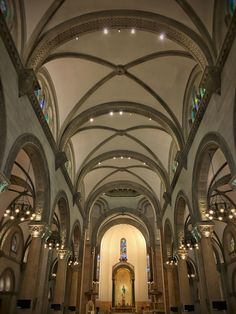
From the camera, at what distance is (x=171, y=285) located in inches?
754

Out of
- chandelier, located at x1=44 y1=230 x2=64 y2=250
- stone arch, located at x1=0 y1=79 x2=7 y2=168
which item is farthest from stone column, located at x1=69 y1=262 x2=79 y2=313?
stone arch, located at x1=0 y1=79 x2=7 y2=168

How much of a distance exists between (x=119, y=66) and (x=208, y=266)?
10.2 metres

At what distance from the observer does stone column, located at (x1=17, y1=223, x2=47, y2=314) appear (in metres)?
10.4

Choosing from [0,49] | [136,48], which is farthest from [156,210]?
[0,49]

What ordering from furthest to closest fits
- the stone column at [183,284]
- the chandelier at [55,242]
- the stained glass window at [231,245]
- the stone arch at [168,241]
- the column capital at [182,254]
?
the stained glass window at [231,245] → the stone arch at [168,241] → the column capital at [182,254] → the chandelier at [55,242] → the stone column at [183,284]

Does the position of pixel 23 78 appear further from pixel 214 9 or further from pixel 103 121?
pixel 103 121

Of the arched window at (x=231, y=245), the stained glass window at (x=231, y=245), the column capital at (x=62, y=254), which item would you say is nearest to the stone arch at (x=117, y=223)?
the arched window at (x=231, y=245)

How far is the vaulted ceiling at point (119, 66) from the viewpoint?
33.2 ft

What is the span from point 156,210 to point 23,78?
17607 millimetres

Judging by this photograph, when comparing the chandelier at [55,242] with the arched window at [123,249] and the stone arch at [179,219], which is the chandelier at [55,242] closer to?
the stone arch at [179,219]

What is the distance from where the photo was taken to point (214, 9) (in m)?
9.57

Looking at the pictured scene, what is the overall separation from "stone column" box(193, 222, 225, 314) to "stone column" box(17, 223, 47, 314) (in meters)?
6.92

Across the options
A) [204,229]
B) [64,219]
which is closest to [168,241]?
[64,219]

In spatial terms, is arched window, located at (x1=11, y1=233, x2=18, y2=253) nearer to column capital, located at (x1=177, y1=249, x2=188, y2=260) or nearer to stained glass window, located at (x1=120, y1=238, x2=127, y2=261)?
column capital, located at (x1=177, y1=249, x2=188, y2=260)
